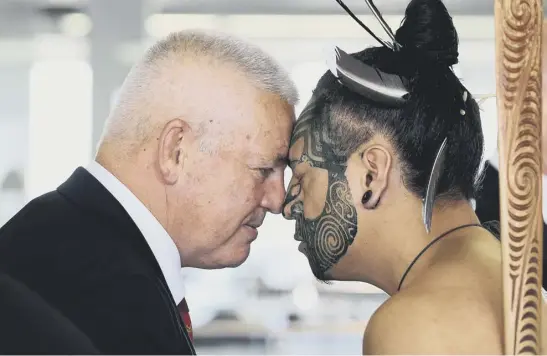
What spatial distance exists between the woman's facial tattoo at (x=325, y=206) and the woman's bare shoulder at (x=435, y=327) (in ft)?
0.67

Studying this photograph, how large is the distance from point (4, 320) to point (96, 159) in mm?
346

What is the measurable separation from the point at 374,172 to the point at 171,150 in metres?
0.32

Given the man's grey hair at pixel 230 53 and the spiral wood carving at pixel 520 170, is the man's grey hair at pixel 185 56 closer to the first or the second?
the man's grey hair at pixel 230 53

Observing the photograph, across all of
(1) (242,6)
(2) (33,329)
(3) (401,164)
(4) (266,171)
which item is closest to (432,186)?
(3) (401,164)

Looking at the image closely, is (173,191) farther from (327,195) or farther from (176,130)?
(327,195)

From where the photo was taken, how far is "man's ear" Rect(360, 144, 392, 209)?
1177mm

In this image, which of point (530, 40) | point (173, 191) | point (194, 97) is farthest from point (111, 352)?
point (530, 40)

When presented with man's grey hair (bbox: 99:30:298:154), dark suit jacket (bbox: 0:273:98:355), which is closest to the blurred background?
man's grey hair (bbox: 99:30:298:154)

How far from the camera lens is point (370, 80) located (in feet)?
3.86

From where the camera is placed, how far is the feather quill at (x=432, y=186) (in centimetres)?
114

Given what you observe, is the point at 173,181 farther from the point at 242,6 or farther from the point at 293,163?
the point at 242,6

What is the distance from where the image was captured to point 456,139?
1208mm

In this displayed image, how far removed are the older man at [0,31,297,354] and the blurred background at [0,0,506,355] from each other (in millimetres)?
2148

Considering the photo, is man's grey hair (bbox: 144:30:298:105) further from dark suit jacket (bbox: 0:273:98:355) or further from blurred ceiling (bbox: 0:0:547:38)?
blurred ceiling (bbox: 0:0:547:38)
